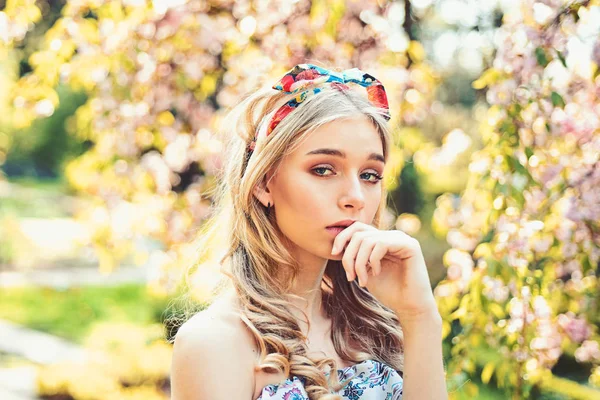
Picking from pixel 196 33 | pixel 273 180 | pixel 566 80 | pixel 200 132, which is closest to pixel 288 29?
pixel 196 33

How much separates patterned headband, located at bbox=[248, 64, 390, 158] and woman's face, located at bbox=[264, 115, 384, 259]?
0.38 feet

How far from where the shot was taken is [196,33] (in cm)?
398

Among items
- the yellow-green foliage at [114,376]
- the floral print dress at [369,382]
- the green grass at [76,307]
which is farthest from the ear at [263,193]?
the green grass at [76,307]

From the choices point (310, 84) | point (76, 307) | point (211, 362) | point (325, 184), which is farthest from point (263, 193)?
point (76, 307)

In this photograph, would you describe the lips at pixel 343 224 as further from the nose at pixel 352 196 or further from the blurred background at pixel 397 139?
the blurred background at pixel 397 139

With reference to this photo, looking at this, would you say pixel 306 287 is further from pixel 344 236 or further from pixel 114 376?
pixel 114 376

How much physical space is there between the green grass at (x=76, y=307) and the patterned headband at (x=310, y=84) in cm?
857

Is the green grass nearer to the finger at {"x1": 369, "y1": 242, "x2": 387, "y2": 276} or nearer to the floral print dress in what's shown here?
the floral print dress

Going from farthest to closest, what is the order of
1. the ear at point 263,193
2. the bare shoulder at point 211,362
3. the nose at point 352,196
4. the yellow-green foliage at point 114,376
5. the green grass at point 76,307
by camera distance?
1. the green grass at point 76,307
2. the yellow-green foliage at point 114,376
3. the ear at point 263,193
4. the nose at point 352,196
5. the bare shoulder at point 211,362

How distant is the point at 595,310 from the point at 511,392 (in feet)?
1.77

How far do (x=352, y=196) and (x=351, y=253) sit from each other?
0.14 metres

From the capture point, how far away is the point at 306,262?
5.66 feet

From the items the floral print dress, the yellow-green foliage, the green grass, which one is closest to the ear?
the floral print dress

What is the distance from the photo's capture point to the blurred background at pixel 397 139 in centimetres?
272
